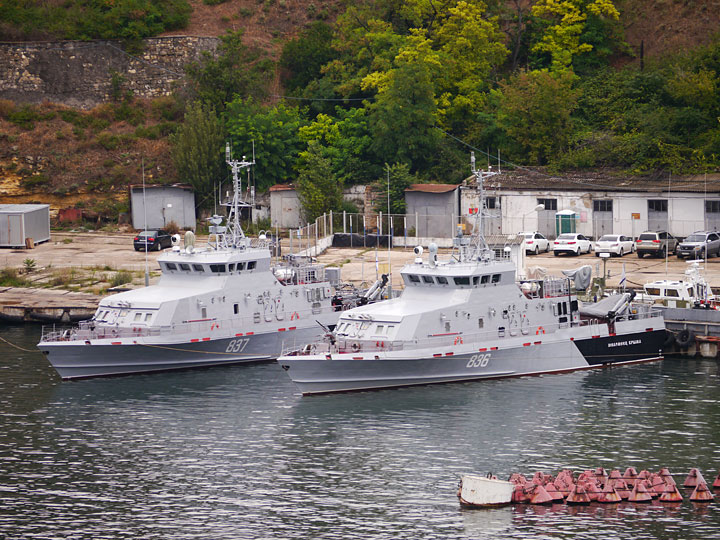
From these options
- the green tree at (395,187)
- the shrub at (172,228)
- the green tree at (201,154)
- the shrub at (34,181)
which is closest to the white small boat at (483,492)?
the green tree at (395,187)

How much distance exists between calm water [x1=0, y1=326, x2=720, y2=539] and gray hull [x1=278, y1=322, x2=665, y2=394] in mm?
677

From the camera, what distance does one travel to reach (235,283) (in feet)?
174

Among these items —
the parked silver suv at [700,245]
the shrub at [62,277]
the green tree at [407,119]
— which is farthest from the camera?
the green tree at [407,119]

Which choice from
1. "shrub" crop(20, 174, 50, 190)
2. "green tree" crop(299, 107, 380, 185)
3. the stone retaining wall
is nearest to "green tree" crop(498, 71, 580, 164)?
"green tree" crop(299, 107, 380, 185)

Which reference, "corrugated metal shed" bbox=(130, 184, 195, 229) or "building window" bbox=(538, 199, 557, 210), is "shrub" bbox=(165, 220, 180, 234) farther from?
"building window" bbox=(538, 199, 557, 210)

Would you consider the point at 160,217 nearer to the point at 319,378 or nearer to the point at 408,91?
the point at 408,91

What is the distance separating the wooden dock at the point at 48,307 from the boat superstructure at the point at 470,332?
20756mm

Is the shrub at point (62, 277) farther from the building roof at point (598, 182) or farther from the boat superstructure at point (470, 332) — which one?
the building roof at point (598, 182)

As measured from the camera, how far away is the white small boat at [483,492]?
108 ft

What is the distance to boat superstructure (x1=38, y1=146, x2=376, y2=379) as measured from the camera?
50.1 metres

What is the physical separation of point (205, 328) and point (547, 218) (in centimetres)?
3327

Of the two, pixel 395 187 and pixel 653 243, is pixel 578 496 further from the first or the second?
pixel 395 187

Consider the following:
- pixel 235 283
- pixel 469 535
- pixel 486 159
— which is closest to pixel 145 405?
pixel 235 283

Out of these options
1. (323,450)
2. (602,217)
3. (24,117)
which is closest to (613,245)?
(602,217)
